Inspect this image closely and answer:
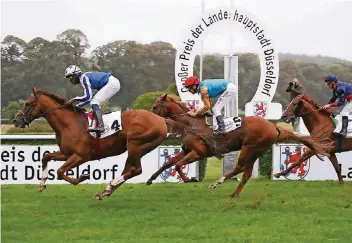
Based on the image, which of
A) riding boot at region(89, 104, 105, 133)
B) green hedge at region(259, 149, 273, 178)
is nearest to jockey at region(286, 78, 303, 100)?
green hedge at region(259, 149, 273, 178)

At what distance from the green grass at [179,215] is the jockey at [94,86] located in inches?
49.0

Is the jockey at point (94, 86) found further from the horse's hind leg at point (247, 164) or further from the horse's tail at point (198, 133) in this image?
the horse's hind leg at point (247, 164)

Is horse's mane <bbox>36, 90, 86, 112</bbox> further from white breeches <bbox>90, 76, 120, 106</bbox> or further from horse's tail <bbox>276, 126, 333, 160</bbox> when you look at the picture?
horse's tail <bbox>276, 126, 333, 160</bbox>

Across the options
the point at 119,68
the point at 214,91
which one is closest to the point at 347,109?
the point at 214,91

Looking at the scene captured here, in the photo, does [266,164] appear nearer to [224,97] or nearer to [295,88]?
[295,88]

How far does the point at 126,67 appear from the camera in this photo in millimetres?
27078

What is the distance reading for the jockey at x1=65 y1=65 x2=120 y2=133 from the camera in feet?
29.8

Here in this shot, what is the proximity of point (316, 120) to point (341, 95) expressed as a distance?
60cm

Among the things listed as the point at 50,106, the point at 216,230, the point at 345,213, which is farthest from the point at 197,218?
the point at 50,106

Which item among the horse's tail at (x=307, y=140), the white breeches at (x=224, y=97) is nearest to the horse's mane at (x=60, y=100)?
the white breeches at (x=224, y=97)

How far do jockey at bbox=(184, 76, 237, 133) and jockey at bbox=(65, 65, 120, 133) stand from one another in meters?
1.08

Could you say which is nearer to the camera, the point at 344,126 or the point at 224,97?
the point at 224,97

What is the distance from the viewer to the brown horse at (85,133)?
30.0 feet

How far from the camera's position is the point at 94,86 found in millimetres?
9305
